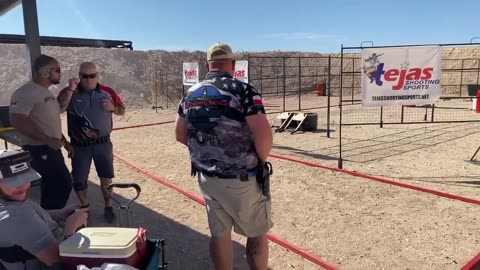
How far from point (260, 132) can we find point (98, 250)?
113 cm

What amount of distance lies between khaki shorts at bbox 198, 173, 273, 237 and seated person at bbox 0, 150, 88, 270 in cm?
96

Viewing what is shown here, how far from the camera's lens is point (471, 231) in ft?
13.7

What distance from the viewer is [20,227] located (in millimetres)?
1979

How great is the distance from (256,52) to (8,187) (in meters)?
39.7

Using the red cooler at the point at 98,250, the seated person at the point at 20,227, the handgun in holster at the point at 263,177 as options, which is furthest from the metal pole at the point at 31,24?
the handgun in holster at the point at 263,177

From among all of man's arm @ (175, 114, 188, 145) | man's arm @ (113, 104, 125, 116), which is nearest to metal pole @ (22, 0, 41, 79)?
man's arm @ (113, 104, 125, 116)

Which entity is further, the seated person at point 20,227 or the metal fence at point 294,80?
the metal fence at point 294,80

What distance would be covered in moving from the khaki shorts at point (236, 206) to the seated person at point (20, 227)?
3.15 ft

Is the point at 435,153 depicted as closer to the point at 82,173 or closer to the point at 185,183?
the point at 185,183

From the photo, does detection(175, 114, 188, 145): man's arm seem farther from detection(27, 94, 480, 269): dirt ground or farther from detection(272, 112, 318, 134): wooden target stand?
detection(272, 112, 318, 134): wooden target stand

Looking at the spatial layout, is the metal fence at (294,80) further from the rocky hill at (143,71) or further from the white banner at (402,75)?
the white banner at (402,75)

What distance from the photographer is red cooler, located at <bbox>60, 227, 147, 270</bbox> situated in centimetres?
201

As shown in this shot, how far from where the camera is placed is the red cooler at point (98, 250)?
2010mm

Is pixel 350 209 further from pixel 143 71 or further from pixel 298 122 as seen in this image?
pixel 143 71
